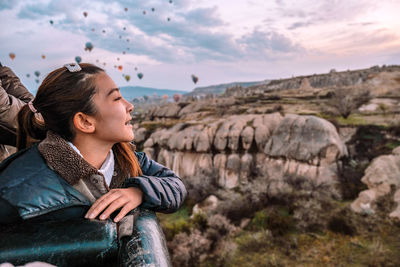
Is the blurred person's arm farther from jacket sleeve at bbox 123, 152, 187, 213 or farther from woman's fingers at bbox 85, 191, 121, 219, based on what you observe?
woman's fingers at bbox 85, 191, 121, 219

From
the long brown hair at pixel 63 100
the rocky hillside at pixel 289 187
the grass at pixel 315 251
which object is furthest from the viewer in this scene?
the rocky hillside at pixel 289 187

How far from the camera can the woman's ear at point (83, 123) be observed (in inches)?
65.5

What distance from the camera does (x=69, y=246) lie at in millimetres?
1066

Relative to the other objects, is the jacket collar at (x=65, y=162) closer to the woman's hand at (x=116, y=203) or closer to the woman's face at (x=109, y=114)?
the woman's hand at (x=116, y=203)

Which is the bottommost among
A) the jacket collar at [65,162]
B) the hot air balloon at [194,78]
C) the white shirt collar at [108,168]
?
the white shirt collar at [108,168]

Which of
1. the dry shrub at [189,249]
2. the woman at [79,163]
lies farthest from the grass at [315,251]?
the woman at [79,163]

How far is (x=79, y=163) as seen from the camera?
1431mm

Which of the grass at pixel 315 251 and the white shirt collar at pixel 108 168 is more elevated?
the white shirt collar at pixel 108 168

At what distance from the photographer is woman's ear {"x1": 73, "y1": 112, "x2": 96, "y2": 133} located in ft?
5.46

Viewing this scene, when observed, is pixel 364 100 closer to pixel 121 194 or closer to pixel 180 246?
pixel 180 246

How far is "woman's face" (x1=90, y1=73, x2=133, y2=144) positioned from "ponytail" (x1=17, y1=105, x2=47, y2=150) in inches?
15.3

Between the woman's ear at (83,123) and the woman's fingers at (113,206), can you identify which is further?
the woman's ear at (83,123)

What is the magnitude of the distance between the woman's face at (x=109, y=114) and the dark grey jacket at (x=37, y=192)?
330 mm

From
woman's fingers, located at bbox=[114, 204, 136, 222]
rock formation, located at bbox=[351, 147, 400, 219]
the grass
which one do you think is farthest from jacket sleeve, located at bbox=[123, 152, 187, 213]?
rock formation, located at bbox=[351, 147, 400, 219]
